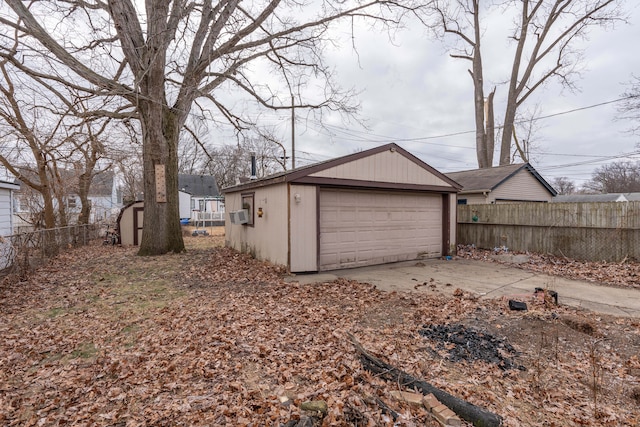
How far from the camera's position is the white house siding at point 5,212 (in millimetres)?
9320

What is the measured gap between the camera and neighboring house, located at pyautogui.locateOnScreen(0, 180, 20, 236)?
928 cm

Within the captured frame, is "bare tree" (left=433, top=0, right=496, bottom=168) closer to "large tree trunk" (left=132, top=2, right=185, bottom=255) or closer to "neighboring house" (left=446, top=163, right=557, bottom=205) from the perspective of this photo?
"neighboring house" (left=446, top=163, right=557, bottom=205)

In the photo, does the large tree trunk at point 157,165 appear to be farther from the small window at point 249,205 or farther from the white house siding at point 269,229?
the small window at point 249,205

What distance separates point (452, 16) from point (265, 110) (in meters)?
12.0

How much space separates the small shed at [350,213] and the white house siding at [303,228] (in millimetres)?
23

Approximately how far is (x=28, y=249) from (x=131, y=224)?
598 centimetres

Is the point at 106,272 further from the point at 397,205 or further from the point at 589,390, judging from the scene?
the point at 589,390

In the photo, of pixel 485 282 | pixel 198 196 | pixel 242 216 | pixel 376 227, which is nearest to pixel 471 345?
pixel 485 282

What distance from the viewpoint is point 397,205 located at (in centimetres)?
902

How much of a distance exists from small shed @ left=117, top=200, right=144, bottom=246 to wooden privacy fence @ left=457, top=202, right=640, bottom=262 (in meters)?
13.4

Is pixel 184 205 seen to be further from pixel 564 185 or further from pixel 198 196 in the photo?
pixel 564 185

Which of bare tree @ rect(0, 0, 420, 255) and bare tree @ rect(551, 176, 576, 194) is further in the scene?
bare tree @ rect(551, 176, 576, 194)

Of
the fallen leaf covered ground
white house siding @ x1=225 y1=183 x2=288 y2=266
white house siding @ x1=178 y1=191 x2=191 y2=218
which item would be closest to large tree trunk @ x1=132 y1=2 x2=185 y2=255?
white house siding @ x1=225 y1=183 x2=288 y2=266

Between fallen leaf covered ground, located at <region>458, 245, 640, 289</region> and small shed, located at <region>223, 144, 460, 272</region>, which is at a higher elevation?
small shed, located at <region>223, 144, 460, 272</region>
